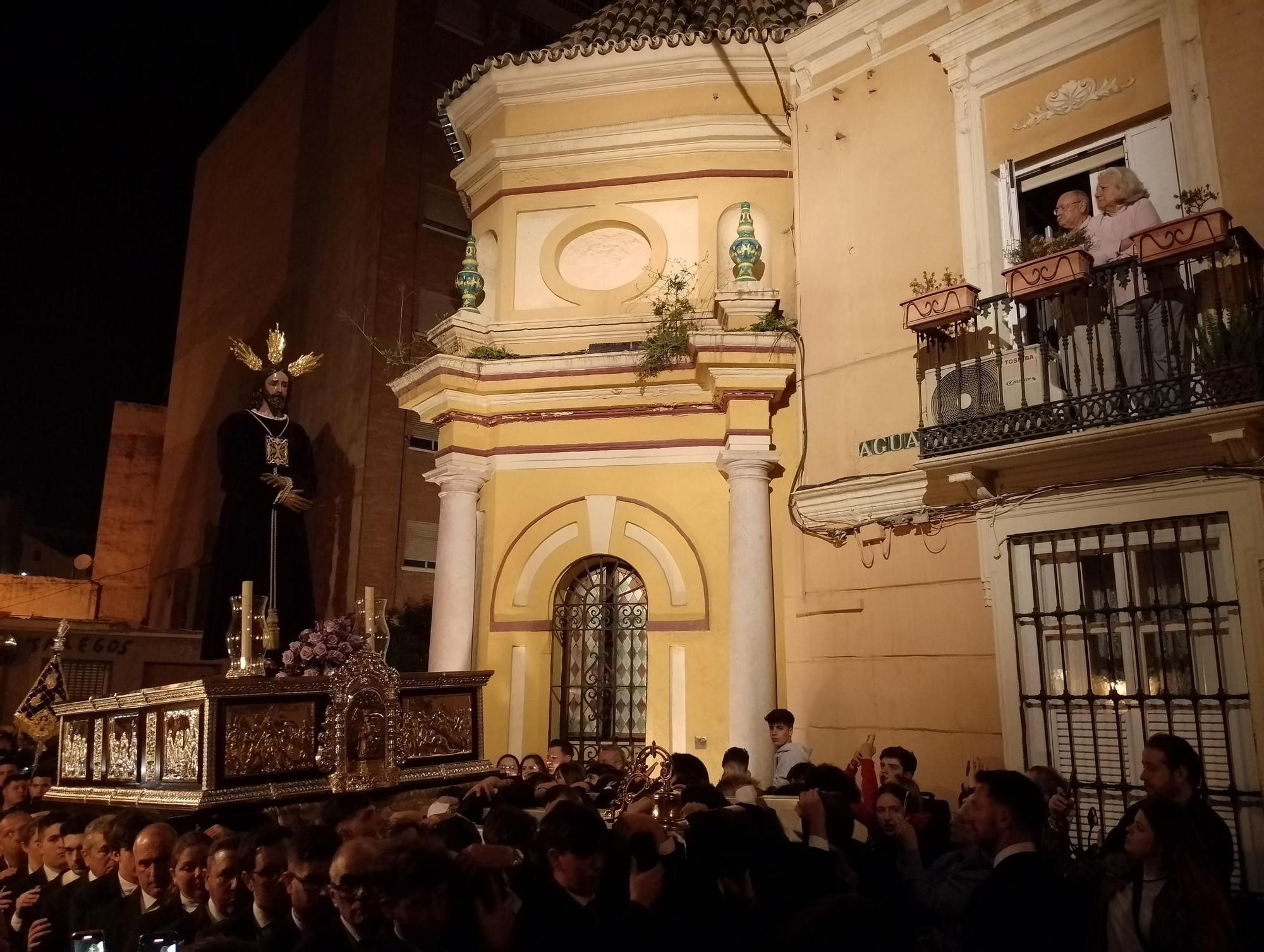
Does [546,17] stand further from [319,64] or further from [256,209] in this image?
[256,209]

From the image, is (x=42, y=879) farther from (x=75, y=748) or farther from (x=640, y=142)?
(x=640, y=142)

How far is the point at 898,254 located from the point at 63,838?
8100mm

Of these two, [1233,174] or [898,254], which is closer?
[1233,174]

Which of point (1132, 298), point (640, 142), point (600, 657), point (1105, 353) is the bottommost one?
point (600, 657)

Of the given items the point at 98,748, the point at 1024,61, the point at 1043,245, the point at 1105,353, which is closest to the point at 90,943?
the point at 98,748

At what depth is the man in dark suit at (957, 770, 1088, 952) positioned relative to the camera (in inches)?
135

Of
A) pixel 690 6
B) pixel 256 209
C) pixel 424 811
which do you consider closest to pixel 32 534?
pixel 256 209

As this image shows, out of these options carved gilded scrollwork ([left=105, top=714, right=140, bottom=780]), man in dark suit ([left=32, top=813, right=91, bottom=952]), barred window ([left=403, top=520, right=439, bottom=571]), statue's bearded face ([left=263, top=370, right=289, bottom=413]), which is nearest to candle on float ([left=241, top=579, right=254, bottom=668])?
carved gilded scrollwork ([left=105, top=714, right=140, bottom=780])

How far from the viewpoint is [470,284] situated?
11.6 m

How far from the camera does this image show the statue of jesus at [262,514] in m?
11.5

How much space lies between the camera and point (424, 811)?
6.80 meters

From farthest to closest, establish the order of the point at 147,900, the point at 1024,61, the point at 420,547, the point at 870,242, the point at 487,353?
1. the point at 420,547
2. the point at 487,353
3. the point at 870,242
4. the point at 1024,61
5. the point at 147,900

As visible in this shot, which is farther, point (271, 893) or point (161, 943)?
point (271, 893)

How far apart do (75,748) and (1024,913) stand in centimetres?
684
